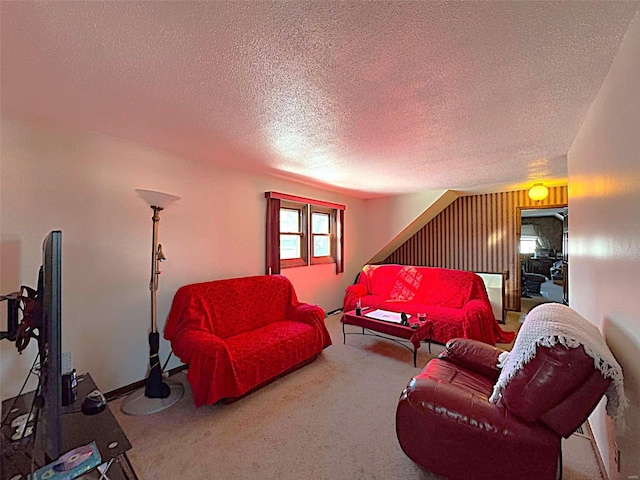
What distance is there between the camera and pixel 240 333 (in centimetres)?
288

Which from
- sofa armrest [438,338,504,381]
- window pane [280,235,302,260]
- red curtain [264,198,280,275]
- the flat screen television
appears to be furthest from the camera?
window pane [280,235,302,260]

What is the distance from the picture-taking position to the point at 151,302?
2.57 metres

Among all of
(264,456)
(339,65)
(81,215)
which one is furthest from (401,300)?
(81,215)

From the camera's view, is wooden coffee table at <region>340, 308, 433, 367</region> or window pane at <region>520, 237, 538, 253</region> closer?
wooden coffee table at <region>340, 308, 433, 367</region>

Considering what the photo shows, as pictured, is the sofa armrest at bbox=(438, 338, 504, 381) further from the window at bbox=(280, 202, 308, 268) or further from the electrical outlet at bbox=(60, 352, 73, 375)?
the window at bbox=(280, 202, 308, 268)

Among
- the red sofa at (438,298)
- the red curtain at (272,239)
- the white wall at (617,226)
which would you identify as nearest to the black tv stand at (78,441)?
the white wall at (617,226)

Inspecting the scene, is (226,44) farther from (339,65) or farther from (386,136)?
(386,136)

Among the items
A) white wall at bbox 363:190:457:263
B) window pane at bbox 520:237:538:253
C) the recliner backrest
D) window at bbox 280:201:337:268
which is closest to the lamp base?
window at bbox 280:201:337:268

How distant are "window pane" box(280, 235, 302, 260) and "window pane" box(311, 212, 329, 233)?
41 cm

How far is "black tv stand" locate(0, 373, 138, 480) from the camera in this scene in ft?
3.77

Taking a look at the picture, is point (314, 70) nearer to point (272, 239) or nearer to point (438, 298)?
point (272, 239)

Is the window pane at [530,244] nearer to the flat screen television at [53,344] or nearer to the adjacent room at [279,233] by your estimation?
the adjacent room at [279,233]

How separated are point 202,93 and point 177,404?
2313 mm

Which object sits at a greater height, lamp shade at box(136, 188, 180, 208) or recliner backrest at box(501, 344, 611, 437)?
lamp shade at box(136, 188, 180, 208)
